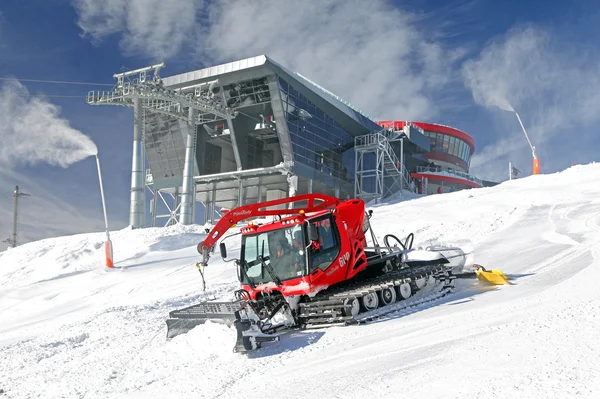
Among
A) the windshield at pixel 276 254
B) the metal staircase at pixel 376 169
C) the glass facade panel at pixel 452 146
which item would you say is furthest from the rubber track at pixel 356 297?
the glass facade panel at pixel 452 146

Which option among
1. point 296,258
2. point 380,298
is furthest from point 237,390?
point 380,298

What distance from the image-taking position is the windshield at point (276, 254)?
8648 mm

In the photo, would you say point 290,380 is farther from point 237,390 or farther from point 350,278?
point 350,278

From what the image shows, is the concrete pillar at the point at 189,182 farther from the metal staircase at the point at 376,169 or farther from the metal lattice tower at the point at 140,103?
the metal staircase at the point at 376,169

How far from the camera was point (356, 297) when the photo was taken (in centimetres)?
838

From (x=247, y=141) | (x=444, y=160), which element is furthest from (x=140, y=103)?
(x=444, y=160)

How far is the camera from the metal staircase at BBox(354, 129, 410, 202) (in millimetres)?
48969

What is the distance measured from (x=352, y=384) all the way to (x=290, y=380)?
2.50 feet

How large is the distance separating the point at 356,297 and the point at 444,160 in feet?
223

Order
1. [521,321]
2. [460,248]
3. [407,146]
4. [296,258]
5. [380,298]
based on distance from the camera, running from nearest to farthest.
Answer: [521,321], [296,258], [380,298], [460,248], [407,146]

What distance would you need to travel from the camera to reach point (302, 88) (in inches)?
1686

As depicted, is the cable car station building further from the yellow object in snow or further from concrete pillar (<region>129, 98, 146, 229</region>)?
the yellow object in snow

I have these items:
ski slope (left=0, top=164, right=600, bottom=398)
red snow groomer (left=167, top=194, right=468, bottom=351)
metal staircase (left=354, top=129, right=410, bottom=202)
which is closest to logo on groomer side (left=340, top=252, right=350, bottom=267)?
red snow groomer (left=167, top=194, right=468, bottom=351)

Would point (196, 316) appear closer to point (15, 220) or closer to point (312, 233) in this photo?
point (312, 233)
